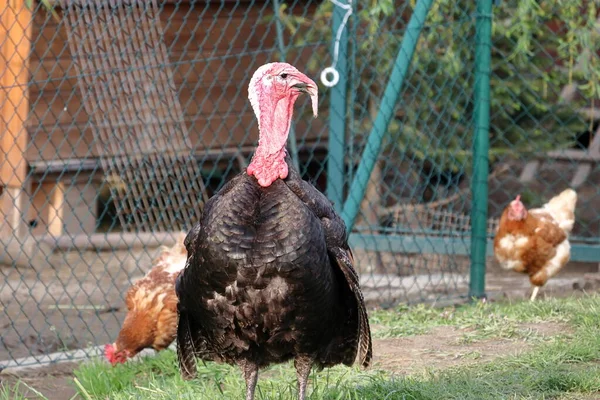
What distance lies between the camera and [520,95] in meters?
8.41

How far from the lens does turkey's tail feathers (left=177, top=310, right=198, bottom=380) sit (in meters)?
3.79

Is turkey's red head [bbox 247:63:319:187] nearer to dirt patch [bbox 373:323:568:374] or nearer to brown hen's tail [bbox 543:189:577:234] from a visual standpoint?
dirt patch [bbox 373:323:568:374]

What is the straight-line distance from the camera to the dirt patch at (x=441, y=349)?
4.58 metres

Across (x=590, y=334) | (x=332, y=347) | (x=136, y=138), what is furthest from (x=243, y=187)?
(x=136, y=138)

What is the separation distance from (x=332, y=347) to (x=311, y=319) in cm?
33

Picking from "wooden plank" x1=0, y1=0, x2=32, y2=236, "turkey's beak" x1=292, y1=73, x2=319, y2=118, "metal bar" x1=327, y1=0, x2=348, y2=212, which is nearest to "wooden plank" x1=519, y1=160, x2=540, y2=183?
"metal bar" x1=327, y1=0, x2=348, y2=212

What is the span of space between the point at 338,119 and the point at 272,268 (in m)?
3.30

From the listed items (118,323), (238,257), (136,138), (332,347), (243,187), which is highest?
(243,187)

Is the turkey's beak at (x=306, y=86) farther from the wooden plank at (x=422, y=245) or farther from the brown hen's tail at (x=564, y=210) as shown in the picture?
the brown hen's tail at (x=564, y=210)

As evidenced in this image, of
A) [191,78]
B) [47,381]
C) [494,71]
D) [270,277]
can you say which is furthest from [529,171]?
[270,277]

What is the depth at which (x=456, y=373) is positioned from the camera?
426 cm

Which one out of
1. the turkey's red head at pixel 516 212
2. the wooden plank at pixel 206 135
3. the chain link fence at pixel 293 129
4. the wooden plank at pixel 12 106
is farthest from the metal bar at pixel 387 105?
the wooden plank at pixel 12 106

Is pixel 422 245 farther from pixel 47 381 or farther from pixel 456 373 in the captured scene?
pixel 47 381

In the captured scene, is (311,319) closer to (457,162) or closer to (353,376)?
(353,376)
